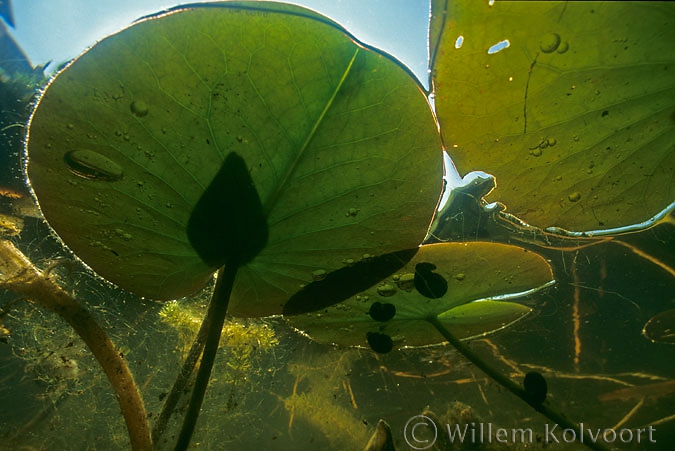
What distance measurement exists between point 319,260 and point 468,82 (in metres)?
0.62

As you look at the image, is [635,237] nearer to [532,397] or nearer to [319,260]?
[532,397]

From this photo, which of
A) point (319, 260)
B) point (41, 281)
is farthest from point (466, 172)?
point (41, 281)

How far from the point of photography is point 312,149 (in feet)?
2.50

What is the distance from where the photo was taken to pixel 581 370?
91.7 inches

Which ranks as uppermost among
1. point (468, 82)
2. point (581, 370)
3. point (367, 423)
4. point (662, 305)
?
point (662, 305)

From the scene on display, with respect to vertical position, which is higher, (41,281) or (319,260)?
(319,260)

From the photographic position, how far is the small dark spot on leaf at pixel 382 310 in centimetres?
121

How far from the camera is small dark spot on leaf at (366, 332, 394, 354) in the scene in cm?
136

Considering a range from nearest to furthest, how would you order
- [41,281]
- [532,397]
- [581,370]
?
[532,397], [41,281], [581,370]

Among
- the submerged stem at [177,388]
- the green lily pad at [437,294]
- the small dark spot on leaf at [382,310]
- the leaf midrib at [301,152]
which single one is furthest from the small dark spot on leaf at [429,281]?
the submerged stem at [177,388]

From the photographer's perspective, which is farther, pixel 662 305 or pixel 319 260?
pixel 662 305

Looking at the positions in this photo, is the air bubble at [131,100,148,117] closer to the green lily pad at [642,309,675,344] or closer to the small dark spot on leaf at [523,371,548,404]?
the small dark spot on leaf at [523,371,548,404]

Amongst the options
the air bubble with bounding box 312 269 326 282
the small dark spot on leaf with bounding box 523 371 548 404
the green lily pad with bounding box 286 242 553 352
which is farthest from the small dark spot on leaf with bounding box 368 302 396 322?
the small dark spot on leaf with bounding box 523 371 548 404

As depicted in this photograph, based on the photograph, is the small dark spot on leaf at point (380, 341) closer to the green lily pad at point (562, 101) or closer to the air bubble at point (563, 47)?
the green lily pad at point (562, 101)
